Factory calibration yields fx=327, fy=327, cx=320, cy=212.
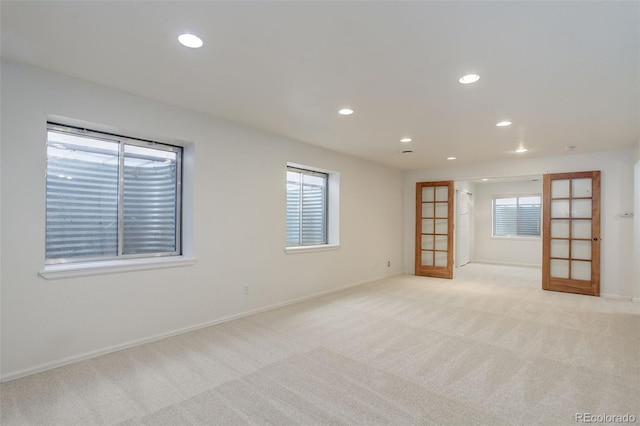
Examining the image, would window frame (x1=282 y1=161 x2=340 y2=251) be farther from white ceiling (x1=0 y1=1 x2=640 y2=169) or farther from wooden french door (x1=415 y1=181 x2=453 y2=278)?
wooden french door (x1=415 y1=181 x2=453 y2=278)

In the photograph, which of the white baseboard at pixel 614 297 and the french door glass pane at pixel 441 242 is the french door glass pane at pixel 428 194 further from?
the white baseboard at pixel 614 297

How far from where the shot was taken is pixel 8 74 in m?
2.52

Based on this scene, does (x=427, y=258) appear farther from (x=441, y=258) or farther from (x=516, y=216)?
(x=516, y=216)

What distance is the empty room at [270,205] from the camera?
2076 mm

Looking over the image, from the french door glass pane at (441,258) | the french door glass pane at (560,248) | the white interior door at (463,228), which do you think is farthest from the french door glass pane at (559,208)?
the white interior door at (463,228)

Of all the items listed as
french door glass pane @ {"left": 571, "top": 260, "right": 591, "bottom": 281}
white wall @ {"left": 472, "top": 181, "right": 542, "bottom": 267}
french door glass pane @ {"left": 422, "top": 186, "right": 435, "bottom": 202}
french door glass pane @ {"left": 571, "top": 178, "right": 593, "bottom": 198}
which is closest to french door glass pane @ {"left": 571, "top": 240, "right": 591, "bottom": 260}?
french door glass pane @ {"left": 571, "top": 260, "right": 591, "bottom": 281}

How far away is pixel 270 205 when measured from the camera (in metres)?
4.56

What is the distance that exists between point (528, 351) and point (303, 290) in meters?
2.96

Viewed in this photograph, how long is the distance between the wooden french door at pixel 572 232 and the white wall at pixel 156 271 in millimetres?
3620

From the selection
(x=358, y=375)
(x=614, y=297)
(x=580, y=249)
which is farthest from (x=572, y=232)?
(x=358, y=375)

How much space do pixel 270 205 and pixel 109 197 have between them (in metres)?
1.92

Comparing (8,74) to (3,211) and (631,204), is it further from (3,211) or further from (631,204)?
(631,204)

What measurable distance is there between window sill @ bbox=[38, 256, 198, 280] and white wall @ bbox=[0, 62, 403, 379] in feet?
0.19

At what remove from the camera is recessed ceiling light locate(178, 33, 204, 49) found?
7.06 feet
